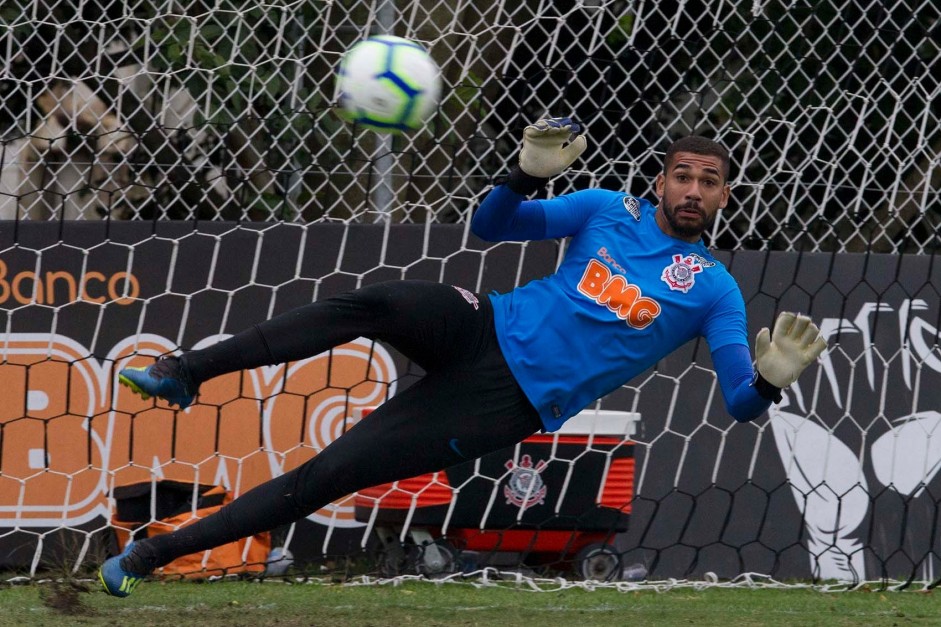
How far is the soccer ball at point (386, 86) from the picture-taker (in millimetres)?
3943

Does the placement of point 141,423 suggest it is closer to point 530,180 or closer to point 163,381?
point 163,381

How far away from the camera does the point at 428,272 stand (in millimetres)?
5625

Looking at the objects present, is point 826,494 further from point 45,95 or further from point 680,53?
point 45,95

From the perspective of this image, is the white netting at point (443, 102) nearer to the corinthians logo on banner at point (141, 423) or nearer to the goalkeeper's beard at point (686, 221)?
the corinthians logo on banner at point (141, 423)

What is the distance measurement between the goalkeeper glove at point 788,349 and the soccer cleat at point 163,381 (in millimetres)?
1705

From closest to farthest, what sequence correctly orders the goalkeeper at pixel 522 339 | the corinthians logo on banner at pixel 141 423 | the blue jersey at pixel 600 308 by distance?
the goalkeeper at pixel 522 339 → the blue jersey at pixel 600 308 → the corinthians logo on banner at pixel 141 423

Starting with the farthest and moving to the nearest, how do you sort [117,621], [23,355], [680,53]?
[680,53], [23,355], [117,621]

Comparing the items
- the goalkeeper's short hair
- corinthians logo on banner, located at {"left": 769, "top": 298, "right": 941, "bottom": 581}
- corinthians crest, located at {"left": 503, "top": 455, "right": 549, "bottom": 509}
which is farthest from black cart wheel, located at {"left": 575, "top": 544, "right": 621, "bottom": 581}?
the goalkeeper's short hair

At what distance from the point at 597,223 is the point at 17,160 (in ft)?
9.19

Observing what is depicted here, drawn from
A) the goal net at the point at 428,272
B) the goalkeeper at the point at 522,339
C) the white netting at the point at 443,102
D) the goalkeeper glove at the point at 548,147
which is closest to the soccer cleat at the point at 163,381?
the goalkeeper at the point at 522,339

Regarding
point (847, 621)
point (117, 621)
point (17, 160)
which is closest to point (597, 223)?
point (847, 621)

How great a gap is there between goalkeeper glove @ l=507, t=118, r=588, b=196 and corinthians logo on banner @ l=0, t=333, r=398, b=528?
72.9 inches

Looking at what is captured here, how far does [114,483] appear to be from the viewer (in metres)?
5.36

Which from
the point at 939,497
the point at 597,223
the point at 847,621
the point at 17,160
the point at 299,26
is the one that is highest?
the point at 299,26
